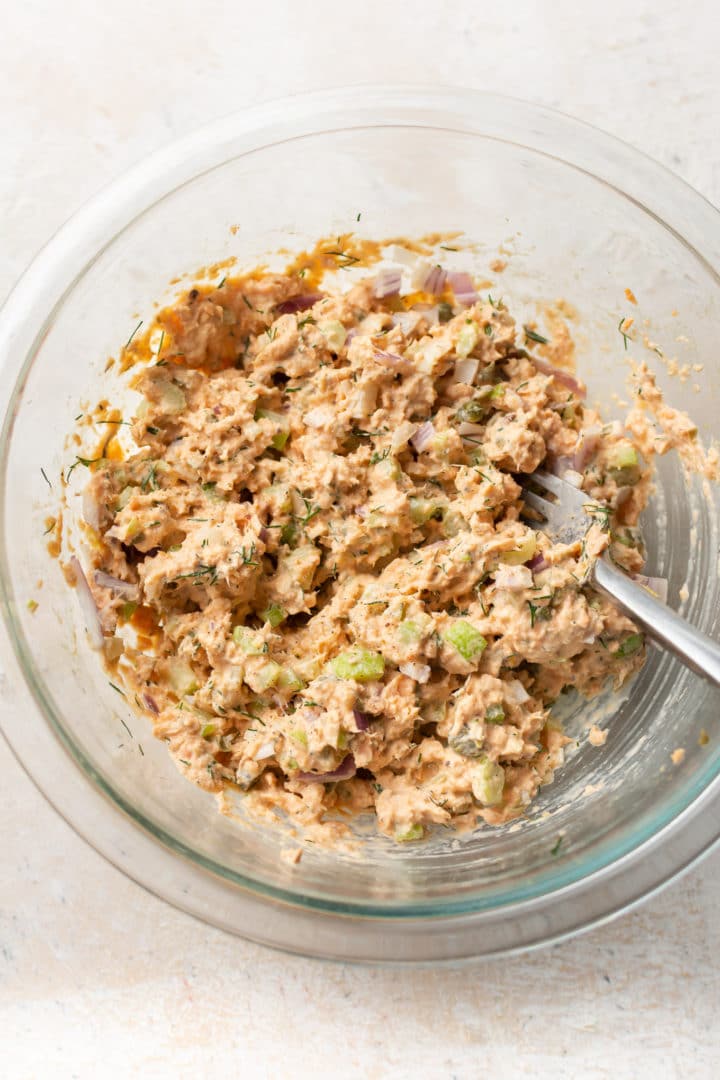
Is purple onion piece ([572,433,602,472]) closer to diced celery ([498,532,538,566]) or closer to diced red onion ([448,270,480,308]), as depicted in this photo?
diced celery ([498,532,538,566])

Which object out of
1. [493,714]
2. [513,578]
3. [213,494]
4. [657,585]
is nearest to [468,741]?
[493,714]

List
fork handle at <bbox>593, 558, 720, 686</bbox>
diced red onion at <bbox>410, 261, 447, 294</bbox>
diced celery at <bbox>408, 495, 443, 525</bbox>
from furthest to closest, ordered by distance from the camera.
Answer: diced red onion at <bbox>410, 261, 447, 294</bbox> < diced celery at <bbox>408, 495, 443, 525</bbox> < fork handle at <bbox>593, 558, 720, 686</bbox>

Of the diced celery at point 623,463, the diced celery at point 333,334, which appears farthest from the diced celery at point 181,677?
the diced celery at point 623,463

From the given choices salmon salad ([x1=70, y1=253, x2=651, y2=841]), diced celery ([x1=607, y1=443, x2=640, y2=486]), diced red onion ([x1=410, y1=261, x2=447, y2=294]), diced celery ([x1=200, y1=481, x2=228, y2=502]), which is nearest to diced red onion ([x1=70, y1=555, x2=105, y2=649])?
salmon salad ([x1=70, y1=253, x2=651, y2=841])

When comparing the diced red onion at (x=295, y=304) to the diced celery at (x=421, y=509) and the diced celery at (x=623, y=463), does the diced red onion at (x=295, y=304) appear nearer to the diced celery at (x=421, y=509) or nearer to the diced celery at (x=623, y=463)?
the diced celery at (x=421, y=509)

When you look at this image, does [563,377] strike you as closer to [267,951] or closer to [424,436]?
[424,436]

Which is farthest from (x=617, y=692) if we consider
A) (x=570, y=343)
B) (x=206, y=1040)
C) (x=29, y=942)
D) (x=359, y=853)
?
(x=29, y=942)
